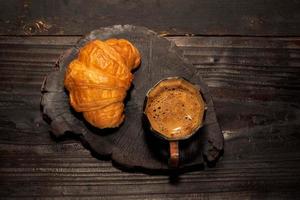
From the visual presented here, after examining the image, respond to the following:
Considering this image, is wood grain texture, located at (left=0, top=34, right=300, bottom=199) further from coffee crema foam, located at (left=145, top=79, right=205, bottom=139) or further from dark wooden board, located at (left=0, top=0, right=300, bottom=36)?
coffee crema foam, located at (left=145, top=79, right=205, bottom=139)

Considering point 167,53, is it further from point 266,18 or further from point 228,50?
point 266,18

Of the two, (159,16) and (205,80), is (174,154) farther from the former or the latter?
(159,16)

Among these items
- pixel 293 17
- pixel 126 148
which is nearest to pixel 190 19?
pixel 293 17

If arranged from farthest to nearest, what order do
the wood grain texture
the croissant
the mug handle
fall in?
the wood grain texture
the croissant
the mug handle

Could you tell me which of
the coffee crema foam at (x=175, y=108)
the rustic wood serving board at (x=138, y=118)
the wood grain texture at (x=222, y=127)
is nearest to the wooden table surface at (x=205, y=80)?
the wood grain texture at (x=222, y=127)

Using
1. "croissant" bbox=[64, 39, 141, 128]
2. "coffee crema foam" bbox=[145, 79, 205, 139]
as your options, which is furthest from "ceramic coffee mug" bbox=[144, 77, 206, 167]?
"croissant" bbox=[64, 39, 141, 128]

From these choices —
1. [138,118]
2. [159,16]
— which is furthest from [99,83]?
[159,16]
